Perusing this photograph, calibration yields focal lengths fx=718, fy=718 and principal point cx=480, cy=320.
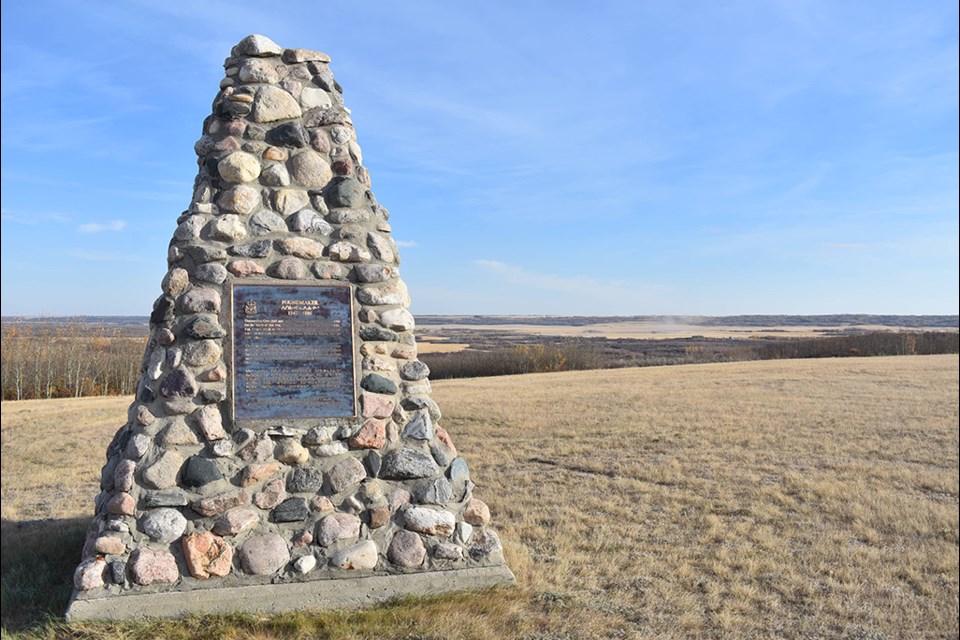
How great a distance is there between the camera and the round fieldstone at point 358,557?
4879 millimetres

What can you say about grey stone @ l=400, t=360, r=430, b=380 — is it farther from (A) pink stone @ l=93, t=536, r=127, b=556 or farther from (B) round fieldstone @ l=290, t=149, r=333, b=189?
(A) pink stone @ l=93, t=536, r=127, b=556

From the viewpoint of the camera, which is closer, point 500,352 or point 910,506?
point 910,506

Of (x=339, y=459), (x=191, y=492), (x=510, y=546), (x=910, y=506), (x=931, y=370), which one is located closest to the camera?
(x=191, y=492)

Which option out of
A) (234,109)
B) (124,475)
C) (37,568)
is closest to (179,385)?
(124,475)

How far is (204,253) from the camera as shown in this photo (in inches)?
200

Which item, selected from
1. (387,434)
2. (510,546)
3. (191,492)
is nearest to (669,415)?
(510,546)

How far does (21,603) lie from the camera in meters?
5.12

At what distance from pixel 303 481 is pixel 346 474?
297 mm

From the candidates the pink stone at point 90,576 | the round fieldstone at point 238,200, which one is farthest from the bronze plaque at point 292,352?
the pink stone at point 90,576

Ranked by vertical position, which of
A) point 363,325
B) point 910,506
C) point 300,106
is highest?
point 300,106

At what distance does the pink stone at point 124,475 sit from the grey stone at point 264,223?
5.89 feet

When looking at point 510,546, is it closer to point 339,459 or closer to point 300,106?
point 339,459

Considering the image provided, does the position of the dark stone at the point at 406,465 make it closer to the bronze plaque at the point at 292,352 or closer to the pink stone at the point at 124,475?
the bronze plaque at the point at 292,352

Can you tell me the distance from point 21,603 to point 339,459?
8.18 feet
